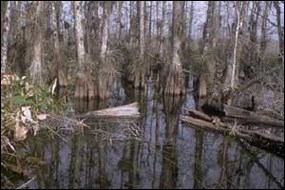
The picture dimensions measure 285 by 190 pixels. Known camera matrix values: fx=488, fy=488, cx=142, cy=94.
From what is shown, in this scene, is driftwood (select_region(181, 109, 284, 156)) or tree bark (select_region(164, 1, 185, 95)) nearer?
driftwood (select_region(181, 109, 284, 156))

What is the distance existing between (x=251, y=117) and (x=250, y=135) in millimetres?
1342

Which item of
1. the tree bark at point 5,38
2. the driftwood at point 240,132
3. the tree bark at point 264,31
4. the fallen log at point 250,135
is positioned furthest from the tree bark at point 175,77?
the tree bark at point 5,38

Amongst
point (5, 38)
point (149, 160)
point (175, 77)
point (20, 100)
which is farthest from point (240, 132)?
point (175, 77)

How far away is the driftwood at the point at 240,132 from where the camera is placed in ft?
29.8

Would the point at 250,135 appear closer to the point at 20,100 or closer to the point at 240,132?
the point at 240,132

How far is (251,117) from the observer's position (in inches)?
426

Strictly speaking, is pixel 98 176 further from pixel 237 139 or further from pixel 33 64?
pixel 33 64

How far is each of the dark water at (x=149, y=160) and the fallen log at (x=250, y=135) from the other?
210 mm

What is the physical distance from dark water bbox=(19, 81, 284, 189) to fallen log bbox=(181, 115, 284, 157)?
0.69ft

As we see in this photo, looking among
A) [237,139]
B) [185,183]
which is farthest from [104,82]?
[185,183]

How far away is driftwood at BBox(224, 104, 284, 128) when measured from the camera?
1015cm

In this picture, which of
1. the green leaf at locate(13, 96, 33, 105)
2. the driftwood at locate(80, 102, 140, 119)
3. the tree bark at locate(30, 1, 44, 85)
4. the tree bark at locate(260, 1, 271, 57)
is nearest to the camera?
the green leaf at locate(13, 96, 33, 105)

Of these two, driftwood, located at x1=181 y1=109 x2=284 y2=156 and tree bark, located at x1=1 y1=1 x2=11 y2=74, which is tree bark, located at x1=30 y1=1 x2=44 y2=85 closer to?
driftwood, located at x1=181 y1=109 x2=284 y2=156

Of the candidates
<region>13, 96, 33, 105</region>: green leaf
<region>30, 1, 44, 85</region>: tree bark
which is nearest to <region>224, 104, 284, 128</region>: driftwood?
<region>13, 96, 33, 105</region>: green leaf
